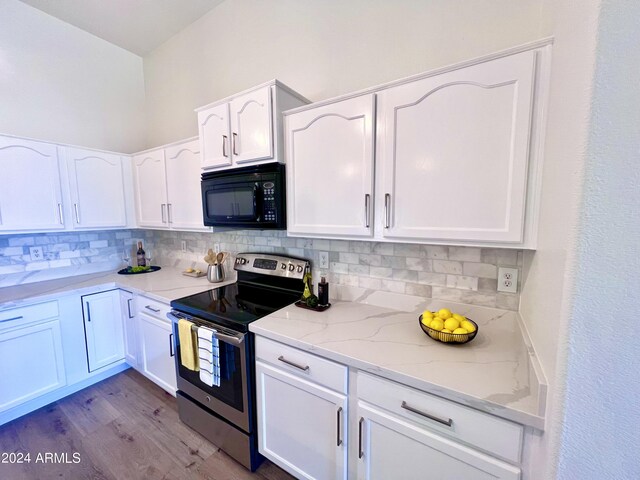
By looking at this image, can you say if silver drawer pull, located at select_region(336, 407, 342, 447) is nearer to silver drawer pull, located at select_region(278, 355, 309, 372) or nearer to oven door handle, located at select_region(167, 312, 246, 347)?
silver drawer pull, located at select_region(278, 355, 309, 372)

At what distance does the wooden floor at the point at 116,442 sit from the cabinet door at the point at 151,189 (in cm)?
154

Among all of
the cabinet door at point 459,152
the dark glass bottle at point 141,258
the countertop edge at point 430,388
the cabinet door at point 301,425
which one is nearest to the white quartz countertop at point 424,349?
the countertop edge at point 430,388

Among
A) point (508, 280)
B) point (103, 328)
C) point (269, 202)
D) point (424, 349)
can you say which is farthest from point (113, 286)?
point (508, 280)

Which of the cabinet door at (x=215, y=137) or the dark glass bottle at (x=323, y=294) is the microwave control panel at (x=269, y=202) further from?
the dark glass bottle at (x=323, y=294)

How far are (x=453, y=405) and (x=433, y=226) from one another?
2.26 ft

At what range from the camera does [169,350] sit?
189cm

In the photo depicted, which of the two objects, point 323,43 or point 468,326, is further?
point 323,43

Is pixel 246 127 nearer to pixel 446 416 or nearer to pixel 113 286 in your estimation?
pixel 446 416

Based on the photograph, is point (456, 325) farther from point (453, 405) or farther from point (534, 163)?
point (534, 163)

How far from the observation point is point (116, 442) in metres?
1.69

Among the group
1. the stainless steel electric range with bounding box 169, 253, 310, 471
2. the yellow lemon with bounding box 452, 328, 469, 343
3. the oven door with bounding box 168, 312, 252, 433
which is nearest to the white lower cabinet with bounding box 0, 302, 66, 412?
the stainless steel electric range with bounding box 169, 253, 310, 471

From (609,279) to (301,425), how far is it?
4.34 ft

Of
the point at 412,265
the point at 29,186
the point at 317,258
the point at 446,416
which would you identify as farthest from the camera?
the point at 29,186

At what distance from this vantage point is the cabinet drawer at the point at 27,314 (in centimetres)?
177
